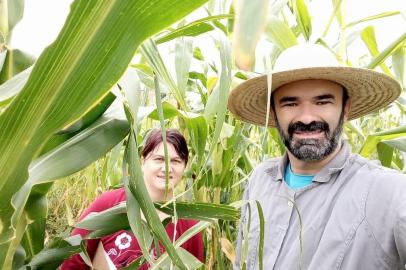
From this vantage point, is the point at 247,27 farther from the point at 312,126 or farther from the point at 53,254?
the point at 312,126

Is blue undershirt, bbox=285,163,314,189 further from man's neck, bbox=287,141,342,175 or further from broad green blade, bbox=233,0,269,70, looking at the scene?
broad green blade, bbox=233,0,269,70

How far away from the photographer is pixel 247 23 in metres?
0.20

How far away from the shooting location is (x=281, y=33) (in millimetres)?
957

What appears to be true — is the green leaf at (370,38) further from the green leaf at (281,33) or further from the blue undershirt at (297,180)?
the blue undershirt at (297,180)

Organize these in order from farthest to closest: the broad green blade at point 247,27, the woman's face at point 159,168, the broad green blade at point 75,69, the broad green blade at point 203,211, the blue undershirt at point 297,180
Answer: the woman's face at point 159,168 < the blue undershirt at point 297,180 < the broad green blade at point 203,211 < the broad green blade at point 75,69 < the broad green blade at point 247,27

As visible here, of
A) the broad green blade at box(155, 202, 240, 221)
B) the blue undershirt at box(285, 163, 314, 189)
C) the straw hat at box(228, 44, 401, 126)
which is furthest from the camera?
the blue undershirt at box(285, 163, 314, 189)

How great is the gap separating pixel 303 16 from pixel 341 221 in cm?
42

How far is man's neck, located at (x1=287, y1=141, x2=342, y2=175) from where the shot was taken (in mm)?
987

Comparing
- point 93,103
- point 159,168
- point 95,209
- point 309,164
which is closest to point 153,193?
point 159,168

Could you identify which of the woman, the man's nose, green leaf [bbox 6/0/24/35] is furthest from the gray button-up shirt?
green leaf [bbox 6/0/24/35]

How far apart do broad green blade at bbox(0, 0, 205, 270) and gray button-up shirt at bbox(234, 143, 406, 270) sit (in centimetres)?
45

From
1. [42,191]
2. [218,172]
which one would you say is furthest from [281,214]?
[42,191]

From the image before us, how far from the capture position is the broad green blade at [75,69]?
0.30 m

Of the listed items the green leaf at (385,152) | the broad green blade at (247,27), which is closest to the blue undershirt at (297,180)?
the green leaf at (385,152)
